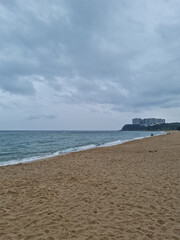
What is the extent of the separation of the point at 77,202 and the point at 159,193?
2.82 meters

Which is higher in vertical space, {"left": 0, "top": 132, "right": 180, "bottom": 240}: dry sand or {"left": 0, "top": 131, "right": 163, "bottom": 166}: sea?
{"left": 0, "top": 132, "right": 180, "bottom": 240}: dry sand

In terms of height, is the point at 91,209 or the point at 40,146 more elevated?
the point at 91,209

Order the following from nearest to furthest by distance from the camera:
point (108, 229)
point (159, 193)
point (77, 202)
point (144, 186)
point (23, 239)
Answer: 1. point (23, 239)
2. point (108, 229)
3. point (77, 202)
4. point (159, 193)
5. point (144, 186)

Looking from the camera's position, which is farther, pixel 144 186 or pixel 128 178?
pixel 128 178

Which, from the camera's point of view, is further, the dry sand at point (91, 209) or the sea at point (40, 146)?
the sea at point (40, 146)

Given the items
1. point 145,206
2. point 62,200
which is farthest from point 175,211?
point 62,200

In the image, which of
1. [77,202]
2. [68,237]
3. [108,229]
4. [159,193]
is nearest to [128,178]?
[159,193]

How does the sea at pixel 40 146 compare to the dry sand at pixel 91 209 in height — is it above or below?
below

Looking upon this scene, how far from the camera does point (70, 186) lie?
20.0 feet

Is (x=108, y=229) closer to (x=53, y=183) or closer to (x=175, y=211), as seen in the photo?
(x=175, y=211)

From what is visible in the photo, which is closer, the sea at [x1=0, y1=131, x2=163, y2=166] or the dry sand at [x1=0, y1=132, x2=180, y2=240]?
the dry sand at [x1=0, y1=132, x2=180, y2=240]

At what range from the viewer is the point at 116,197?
4.93 metres

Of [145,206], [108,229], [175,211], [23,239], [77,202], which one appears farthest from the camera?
[77,202]

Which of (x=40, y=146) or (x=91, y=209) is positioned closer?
(x=91, y=209)
